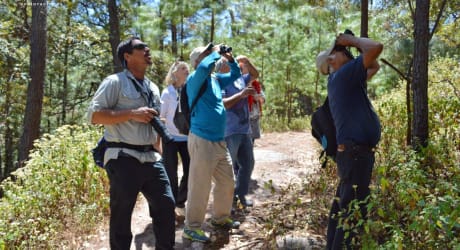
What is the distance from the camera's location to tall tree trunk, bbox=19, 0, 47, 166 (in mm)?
7797

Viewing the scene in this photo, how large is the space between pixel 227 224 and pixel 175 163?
92 centimetres

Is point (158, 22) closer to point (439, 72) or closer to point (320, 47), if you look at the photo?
point (320, 47)

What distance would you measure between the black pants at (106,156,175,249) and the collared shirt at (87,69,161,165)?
72mm

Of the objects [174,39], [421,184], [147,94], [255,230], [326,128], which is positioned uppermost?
[174,39]

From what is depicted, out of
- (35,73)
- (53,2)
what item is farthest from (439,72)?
(53,2)

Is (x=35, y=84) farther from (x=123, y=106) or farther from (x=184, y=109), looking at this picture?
(x=123, y=106)

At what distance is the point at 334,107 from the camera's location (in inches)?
118

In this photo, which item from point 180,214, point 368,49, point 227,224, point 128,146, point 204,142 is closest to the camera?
point 368,49

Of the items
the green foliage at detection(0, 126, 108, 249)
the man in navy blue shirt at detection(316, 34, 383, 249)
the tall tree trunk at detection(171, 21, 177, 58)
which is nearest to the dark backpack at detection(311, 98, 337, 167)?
the man in navy blue shirt at detection(316, 34, 383, 249)

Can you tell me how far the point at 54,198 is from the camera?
4543 mm

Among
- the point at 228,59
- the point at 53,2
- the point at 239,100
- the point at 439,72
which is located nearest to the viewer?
the point at 228,59

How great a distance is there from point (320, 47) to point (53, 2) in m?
8.77

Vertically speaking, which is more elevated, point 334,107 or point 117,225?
point 334,107

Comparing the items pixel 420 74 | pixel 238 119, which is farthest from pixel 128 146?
pixel 420 74
